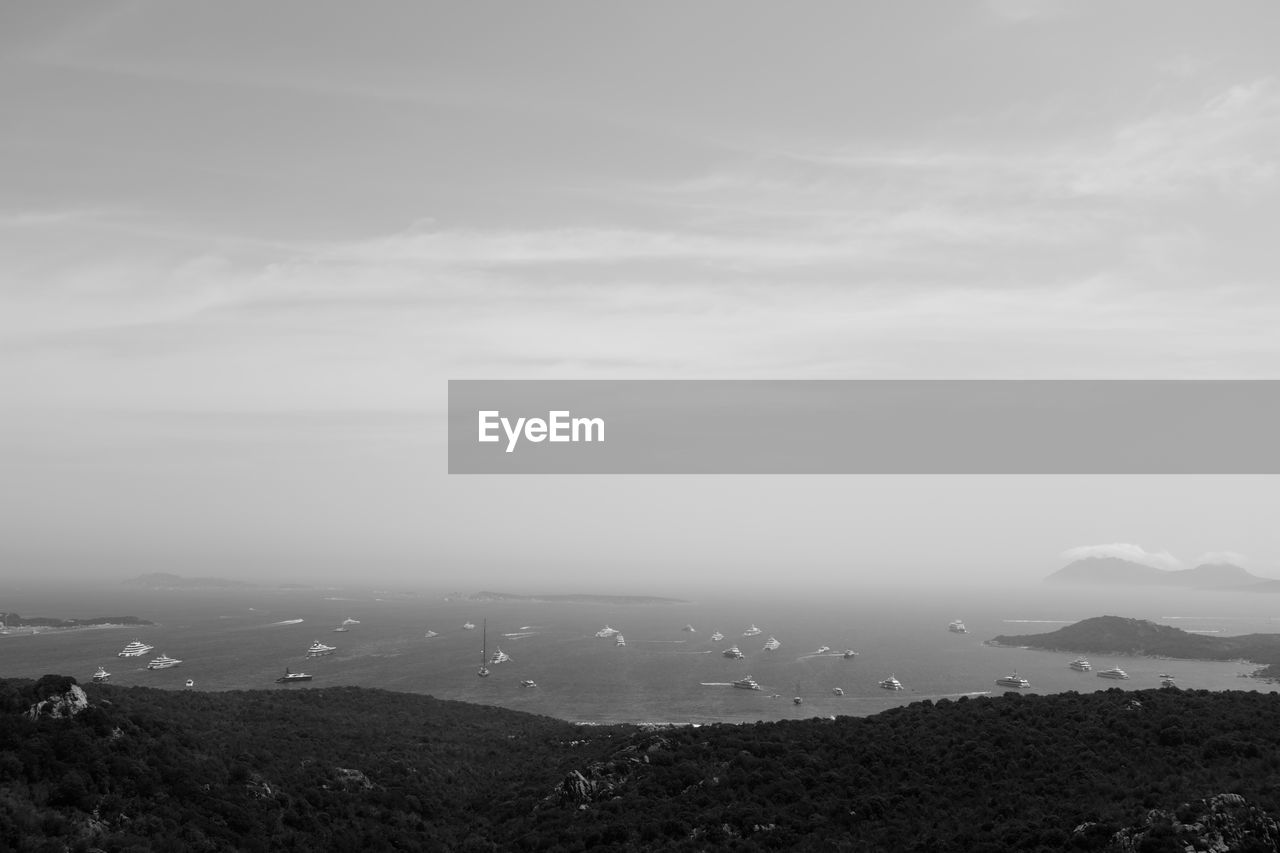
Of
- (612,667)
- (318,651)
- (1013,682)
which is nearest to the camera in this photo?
(1013,682)

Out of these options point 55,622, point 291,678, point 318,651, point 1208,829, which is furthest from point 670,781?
point 55,622

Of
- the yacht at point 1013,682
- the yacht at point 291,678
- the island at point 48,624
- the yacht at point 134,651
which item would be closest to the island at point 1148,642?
the yacht at point 1013,682

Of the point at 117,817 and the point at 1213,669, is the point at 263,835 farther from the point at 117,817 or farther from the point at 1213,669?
the point at 1213,669

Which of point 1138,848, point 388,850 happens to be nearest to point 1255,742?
point 1138,848

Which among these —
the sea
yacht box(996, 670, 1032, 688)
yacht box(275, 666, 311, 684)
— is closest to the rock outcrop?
the sea

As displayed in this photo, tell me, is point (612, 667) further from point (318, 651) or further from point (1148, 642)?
point (1148, 642)

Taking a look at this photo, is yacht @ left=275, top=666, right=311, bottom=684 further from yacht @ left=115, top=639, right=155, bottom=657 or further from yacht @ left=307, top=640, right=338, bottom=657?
yacht @ left=115, top=639, right=155, bottom=657

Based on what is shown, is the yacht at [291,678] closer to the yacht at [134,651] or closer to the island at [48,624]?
the yacht at [134,651]
